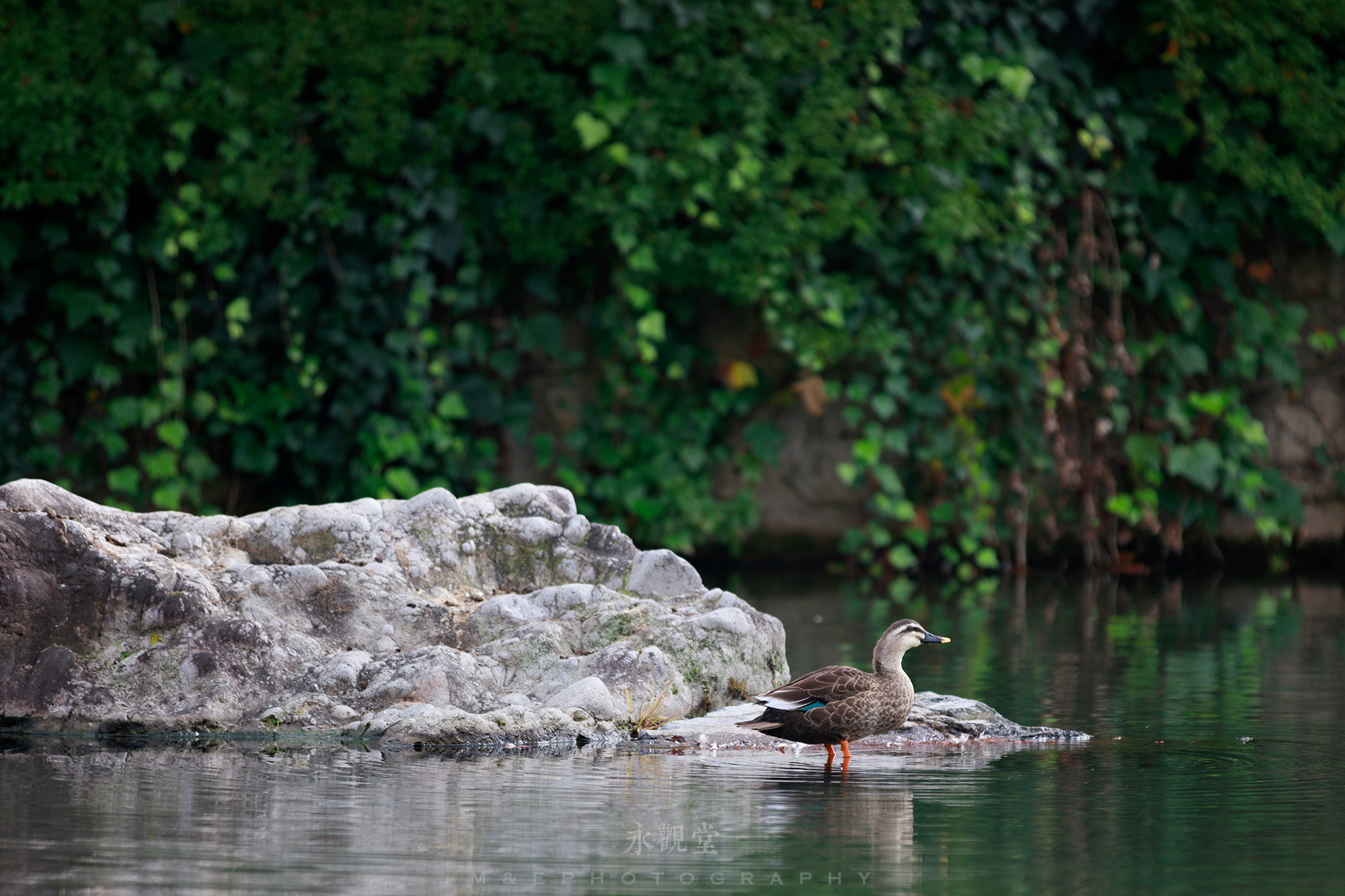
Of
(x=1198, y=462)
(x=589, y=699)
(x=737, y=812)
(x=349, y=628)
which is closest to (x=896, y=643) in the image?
(x=589, y=699)

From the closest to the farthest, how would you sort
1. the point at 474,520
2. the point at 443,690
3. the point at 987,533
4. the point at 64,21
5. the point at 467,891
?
the point at 467,891 → the point at 443,690 → the point at 474,520 → the point at 64,21 → the point at 987,533

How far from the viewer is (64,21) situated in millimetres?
8758

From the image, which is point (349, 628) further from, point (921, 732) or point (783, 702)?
point (921, 732)

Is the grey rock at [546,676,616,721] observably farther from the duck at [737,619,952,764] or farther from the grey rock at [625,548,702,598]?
the grey rock at [625,548,702,598]

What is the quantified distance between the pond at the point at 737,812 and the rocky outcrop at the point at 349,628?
23 centimetres

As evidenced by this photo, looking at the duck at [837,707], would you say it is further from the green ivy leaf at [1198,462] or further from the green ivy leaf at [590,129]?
the green ivy leaf at [1198,462]

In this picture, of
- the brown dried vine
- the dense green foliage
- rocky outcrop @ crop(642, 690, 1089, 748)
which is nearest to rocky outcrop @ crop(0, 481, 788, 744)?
rocky outcrop @ crop(642, 690, 1089, 748)

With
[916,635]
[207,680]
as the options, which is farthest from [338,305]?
[916,635]

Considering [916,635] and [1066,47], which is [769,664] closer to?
[916,635]

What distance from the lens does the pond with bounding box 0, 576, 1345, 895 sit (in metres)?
2.99

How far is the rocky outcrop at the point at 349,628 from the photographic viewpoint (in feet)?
15.8

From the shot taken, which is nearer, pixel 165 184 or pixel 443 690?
pixel 443 690

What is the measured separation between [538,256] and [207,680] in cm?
498

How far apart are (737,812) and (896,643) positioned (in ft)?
4.53
